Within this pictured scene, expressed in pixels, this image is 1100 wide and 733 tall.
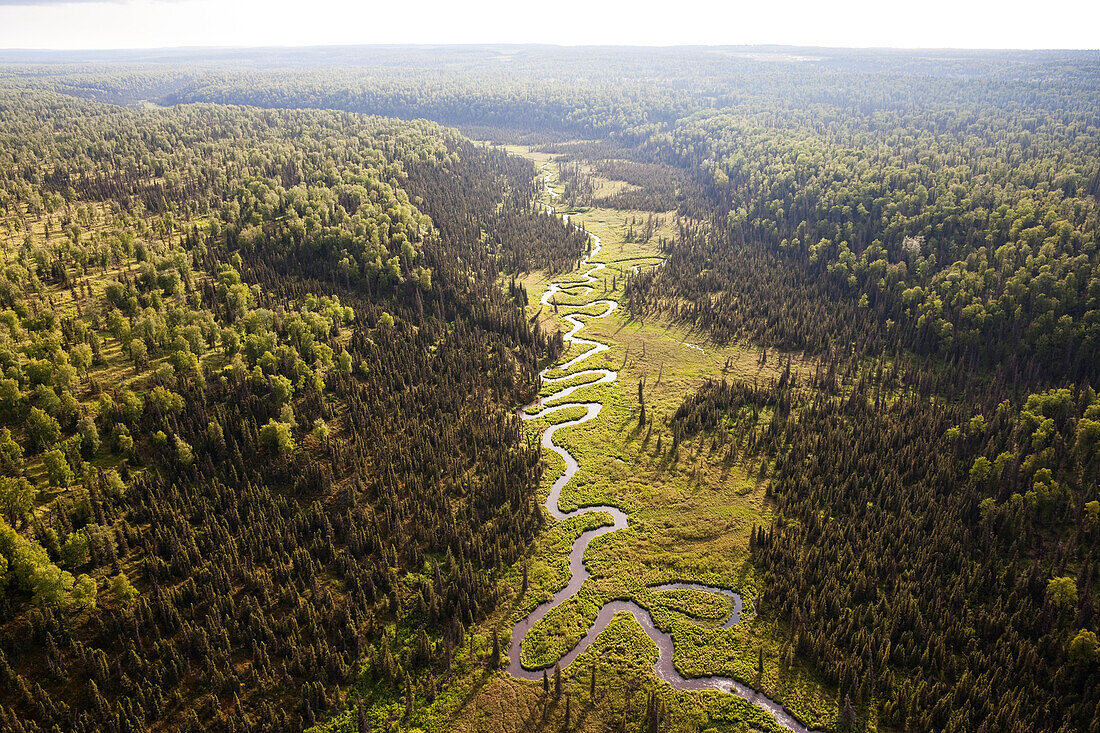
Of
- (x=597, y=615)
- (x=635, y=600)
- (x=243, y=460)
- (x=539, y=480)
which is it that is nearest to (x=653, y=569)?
(x=635, y=600)

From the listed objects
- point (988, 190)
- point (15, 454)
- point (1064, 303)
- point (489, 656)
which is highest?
point (988, 190)

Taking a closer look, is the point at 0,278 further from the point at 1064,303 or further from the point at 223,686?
the point at 1064,303

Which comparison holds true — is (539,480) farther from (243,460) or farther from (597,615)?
(243,460)

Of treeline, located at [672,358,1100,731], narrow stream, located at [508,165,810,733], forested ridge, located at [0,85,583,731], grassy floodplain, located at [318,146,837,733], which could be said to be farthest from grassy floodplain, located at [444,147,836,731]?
forested ridge, located at [0,85,583,731]

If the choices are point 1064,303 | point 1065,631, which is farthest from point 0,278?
point 1064,303

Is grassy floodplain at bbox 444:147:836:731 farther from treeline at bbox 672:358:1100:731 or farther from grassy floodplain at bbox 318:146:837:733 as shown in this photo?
treeline at bbox 672:358:1100:731

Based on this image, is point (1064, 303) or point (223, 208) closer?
point (1064, 303)

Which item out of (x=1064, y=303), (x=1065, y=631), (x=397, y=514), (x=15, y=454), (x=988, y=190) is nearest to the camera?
(x=1065, y=631)

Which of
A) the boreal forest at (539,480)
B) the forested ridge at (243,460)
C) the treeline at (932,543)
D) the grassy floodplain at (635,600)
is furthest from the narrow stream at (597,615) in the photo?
the treeline at (932,543)
